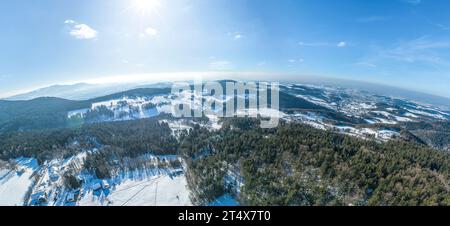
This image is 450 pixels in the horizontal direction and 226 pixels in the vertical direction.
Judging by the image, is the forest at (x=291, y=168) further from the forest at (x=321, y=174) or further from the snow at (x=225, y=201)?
the snow at (x=225, y=201)

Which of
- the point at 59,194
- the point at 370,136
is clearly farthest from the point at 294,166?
the point at 370,136

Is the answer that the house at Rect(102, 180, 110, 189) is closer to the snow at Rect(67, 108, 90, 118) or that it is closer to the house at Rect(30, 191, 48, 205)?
the house at Rect(30, 191, 48, 205)

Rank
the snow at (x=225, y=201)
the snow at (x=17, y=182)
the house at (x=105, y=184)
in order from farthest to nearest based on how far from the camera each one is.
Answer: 1. the snow at (x=17, y=182)
2. the house at (x=105, y=184)
3. the snow at (x=225, y=201)

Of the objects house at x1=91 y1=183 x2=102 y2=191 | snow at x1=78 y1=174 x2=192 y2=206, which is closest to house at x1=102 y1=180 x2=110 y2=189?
house at x1=91 y1=183 x2=102 y2=191

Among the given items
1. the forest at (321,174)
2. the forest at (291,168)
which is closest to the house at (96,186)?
the forest at (291,168)

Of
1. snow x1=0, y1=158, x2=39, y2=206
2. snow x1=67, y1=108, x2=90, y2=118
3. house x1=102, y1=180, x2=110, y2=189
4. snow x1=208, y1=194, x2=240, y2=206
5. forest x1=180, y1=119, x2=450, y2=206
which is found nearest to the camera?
forest x1=180, y1=119, x2=450, y2=206

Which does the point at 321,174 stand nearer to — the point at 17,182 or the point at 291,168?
the point at 291,168

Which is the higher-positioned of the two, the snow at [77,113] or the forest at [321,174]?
the snow at [77,113]
